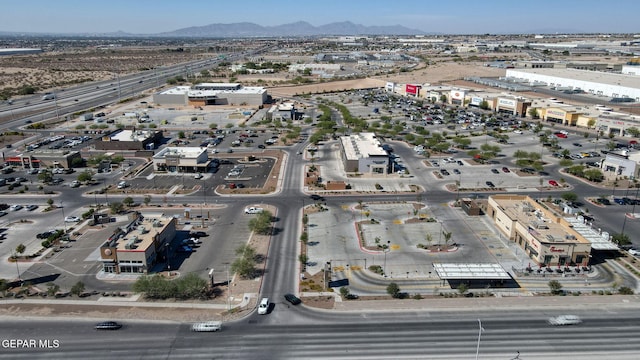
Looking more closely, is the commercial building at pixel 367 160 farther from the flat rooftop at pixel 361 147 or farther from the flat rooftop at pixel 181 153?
the flat rooftop at pixel 181 153

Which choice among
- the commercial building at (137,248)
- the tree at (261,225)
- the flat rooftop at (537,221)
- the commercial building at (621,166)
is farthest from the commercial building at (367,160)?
the commercial building at (621,166)

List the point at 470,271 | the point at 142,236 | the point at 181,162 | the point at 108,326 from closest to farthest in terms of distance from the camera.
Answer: the point at 108,326, the point at 470,271, the point at 142,236, the point at 181,162

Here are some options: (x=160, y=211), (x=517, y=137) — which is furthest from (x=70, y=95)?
(x=517, y=137)

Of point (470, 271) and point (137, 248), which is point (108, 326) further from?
point (470, 271)

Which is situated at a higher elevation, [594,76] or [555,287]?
[594,76]

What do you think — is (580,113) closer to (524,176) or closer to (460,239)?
(524,176)

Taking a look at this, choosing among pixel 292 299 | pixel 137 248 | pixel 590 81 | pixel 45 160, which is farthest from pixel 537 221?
pixel 590 81

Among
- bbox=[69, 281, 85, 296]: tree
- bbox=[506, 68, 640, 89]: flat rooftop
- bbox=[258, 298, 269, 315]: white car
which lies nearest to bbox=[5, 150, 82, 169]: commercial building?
bbox=[69, 281, 85, 296]: tree
